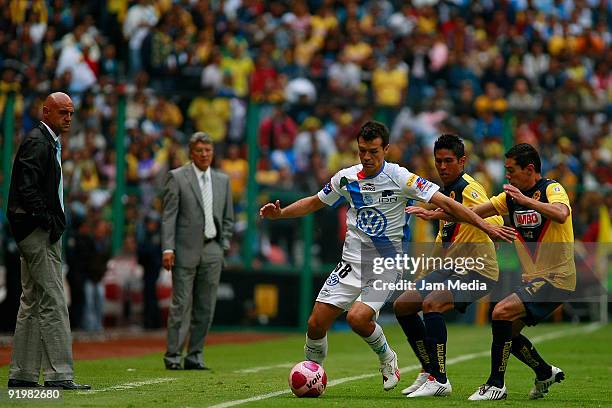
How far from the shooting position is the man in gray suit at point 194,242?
42.9 ft

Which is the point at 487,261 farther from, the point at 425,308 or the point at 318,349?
the point at 318,349

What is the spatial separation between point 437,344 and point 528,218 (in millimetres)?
1249

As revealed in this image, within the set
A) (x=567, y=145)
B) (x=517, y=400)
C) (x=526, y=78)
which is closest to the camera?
(x=517, y=400)

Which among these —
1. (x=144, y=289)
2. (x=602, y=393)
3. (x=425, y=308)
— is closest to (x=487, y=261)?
(x=425, y=308)

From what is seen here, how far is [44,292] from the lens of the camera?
9.94 m

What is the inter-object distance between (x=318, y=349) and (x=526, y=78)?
58.6 ft

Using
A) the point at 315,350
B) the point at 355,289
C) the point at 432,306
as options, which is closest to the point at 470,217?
the point at 432,306

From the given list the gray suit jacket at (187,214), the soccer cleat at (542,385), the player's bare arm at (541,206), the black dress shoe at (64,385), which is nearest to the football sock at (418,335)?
the soccer cleat at (542,385)

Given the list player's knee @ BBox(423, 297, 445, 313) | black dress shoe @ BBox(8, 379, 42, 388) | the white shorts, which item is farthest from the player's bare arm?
black dress shoe @ BBox(8, 379, 42, 388)

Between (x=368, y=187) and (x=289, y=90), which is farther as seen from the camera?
(x=289, y=90)

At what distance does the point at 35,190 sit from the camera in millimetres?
9828

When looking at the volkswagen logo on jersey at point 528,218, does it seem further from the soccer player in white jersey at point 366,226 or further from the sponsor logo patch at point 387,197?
the sponsor logo patch at point 387,197

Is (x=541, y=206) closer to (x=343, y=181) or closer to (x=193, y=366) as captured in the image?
(x=343, y=181)

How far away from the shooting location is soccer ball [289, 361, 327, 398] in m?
9.69
